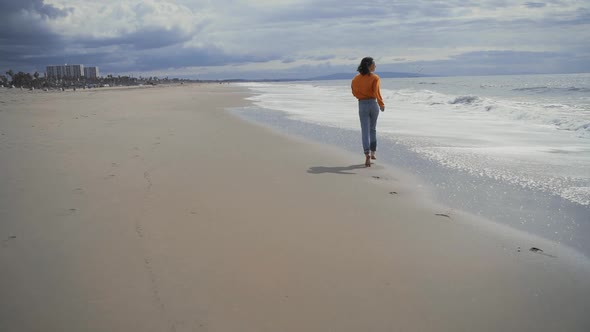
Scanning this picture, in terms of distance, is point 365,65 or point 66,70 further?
point 66,70

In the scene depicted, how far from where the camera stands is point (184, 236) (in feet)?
10.5

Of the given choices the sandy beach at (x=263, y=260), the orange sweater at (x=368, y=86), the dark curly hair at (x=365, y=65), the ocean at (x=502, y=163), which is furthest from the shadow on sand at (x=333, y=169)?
the dark curly hair at (x=365, y=65)

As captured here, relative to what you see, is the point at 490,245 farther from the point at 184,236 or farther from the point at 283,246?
the point at 184,236

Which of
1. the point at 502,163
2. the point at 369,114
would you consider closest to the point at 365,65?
the point at 369,114

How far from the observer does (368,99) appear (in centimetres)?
671

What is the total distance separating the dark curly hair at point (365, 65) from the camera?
Result: 648cm

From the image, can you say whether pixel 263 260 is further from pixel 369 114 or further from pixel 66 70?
pixel 66 70

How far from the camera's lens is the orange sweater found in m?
6.53

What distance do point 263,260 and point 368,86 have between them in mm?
4518

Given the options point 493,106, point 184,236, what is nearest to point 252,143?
point 184,236

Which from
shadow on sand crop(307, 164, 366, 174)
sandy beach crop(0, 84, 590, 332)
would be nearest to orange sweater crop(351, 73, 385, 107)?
shadow on sand crop(307, 164, 366, 174)

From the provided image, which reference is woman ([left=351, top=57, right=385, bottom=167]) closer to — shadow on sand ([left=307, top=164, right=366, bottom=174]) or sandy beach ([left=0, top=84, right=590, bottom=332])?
shadow on sand ([left=307, top=164, right=366, bottom=174])

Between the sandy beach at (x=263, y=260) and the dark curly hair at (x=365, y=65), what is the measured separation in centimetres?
214

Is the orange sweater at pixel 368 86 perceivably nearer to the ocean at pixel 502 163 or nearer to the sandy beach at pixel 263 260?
the ocean at pixel 502 163
